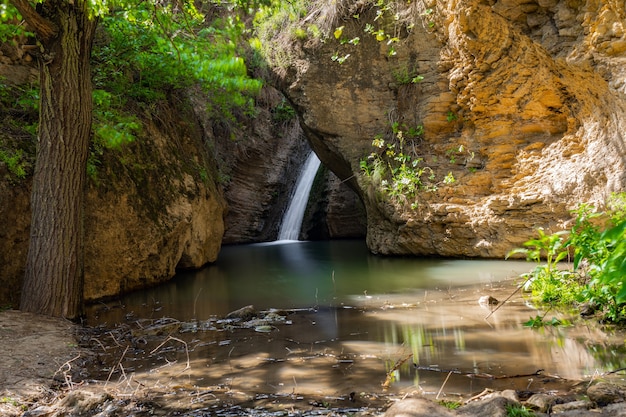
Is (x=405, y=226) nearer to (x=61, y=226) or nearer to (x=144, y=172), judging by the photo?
(x=144, y=172)

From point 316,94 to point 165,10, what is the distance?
24.1 feet

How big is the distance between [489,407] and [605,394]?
0.66 metres

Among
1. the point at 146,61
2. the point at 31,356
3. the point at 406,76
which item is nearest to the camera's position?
the point at 31,356

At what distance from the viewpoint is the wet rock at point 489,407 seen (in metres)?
2.30

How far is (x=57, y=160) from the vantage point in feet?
17.4

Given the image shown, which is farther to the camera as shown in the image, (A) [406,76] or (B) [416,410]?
(A) [406,76]

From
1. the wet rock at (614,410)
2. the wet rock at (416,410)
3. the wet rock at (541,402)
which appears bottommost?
the wet rock at (541,402)

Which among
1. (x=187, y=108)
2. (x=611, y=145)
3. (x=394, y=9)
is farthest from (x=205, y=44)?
(x=611, y=145)

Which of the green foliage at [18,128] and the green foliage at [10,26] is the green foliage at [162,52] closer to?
the green foliage at [10,26]

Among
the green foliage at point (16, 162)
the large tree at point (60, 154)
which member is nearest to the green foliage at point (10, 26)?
the large tree at point (60, 154)

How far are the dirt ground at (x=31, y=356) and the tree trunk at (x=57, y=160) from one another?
36 cm

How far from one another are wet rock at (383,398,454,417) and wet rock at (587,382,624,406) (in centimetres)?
81

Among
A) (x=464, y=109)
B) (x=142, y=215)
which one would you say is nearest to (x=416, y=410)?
(x=142, y=215)

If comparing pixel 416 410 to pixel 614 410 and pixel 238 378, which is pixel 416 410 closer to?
pixel 614 410
